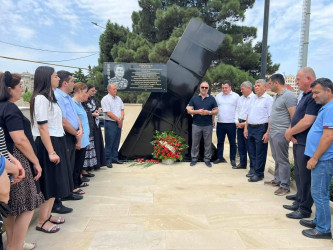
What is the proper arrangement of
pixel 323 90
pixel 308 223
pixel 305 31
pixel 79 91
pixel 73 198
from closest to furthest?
pixel 323 90 < pixel 308 223 < pixel 73 198 < pixel 79 91 < pixel 305 31

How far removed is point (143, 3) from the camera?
1642 cm

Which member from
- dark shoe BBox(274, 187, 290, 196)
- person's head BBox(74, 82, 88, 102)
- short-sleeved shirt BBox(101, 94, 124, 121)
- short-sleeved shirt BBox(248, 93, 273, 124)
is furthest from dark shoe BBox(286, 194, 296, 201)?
short-sleeved shirt BBox(101, 94, 124, 121)

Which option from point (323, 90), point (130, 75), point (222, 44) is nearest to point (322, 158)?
point (323, 90)

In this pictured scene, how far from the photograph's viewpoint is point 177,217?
3098 millimetres

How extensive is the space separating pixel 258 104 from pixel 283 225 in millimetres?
2140

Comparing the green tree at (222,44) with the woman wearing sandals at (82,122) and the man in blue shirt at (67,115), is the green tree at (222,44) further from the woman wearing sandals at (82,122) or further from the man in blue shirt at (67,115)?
the man in blue shirt at (67,115)

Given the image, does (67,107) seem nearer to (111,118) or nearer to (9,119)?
(9,119)

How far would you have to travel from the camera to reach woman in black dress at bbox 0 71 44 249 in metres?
2.01

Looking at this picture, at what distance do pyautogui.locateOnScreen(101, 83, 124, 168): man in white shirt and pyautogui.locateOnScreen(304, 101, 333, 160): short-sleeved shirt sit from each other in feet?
12.1

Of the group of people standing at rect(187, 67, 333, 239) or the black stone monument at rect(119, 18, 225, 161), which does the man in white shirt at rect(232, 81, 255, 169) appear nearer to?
the group of people standing at rect(187, 67, 333, 239)

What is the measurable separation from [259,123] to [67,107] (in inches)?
120

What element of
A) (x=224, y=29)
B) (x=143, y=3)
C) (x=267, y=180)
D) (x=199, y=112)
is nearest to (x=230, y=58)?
(x=224, y=29)

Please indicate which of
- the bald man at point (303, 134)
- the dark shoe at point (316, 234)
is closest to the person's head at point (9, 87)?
the bald man at point (303, 134)

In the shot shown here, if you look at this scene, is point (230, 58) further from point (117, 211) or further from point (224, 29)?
point (117, 211)
